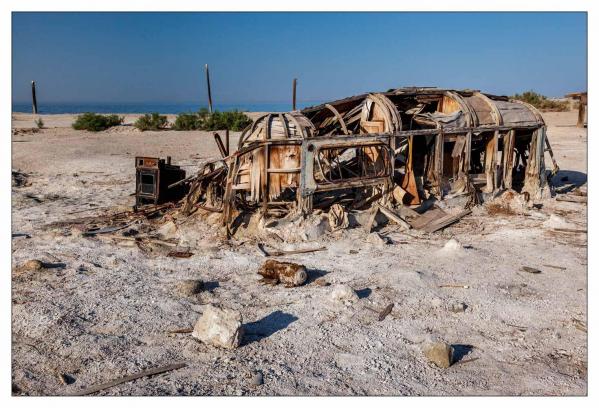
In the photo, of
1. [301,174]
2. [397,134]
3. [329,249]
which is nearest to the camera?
[329,249]

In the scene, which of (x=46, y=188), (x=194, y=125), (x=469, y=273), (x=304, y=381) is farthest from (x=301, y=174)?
(x=194, y=125)

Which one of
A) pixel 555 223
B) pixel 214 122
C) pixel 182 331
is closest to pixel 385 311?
pixel 182 331

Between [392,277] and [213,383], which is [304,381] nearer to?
[213,383]

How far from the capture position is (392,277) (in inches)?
393

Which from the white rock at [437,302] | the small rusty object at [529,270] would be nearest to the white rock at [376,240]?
the small rusty object at [529,270]

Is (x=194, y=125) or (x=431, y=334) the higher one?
(x=194, y=125)

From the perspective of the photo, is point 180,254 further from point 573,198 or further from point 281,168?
point 573,198

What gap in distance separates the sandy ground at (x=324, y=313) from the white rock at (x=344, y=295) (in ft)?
0.45

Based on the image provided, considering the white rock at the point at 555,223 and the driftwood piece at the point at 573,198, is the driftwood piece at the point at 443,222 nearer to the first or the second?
the white rock at the point at 555,223

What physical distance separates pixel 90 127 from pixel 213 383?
2694cm

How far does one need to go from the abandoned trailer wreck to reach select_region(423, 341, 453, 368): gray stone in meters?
5.71

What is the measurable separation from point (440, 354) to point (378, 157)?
7.70 metres

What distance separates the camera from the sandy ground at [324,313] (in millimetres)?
6805

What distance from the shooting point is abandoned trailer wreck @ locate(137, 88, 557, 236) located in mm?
12648
